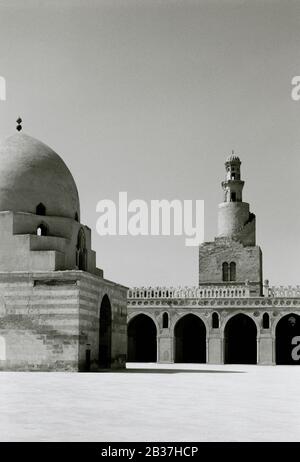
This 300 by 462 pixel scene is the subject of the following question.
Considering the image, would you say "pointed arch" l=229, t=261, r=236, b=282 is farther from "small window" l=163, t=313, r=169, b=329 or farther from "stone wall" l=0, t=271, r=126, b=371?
"stone wall" l=0, t=271, r=126, b=371

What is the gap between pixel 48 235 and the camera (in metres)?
25.0

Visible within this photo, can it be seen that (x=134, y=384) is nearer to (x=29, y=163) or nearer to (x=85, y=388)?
(x=85, y=388)

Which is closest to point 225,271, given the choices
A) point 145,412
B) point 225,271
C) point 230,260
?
point 225,271

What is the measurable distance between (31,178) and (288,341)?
23156 mm

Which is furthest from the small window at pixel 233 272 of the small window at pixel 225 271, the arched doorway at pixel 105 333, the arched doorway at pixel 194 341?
the arched doorway at pixel 105 333

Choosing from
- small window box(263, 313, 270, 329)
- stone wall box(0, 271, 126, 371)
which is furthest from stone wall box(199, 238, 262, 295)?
stone wall box(0, 271, 126, 371)

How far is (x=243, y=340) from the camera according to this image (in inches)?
1694

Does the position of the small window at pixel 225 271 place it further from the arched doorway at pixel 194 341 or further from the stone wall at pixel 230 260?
the arched doorway at pixel 194 341

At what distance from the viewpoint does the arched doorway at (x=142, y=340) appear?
43.1m

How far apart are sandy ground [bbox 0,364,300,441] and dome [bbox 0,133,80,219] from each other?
29.7 feet

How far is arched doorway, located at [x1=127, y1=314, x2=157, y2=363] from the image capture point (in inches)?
1698

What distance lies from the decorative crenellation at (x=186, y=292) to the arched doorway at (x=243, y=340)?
8.11 feet

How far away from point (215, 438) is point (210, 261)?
36.7 metres

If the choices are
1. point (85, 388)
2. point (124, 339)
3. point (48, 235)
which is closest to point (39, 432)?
point (85, 388)
